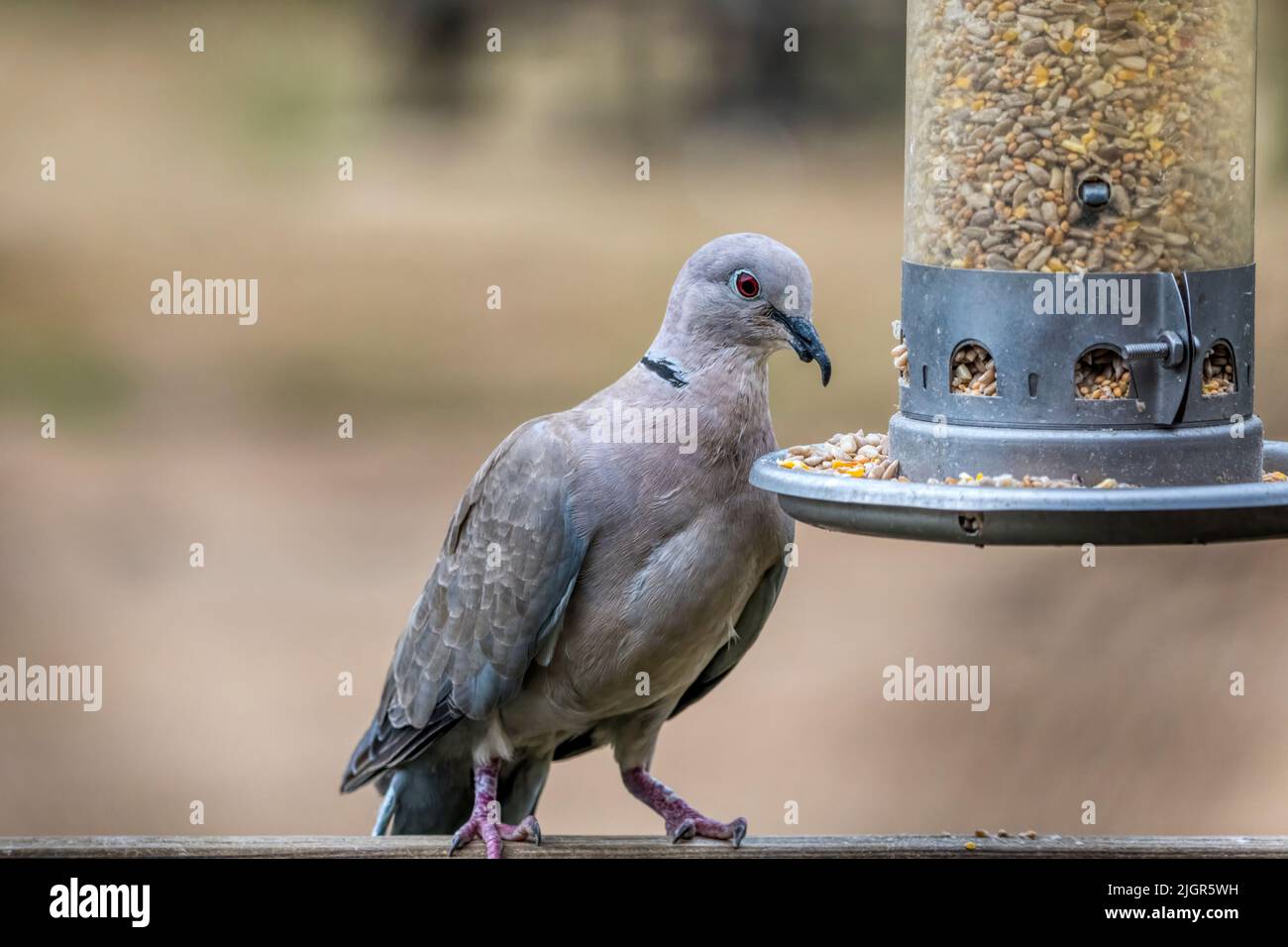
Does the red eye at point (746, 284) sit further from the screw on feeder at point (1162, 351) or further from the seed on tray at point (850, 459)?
the screw on feeder at point (1162, 351)

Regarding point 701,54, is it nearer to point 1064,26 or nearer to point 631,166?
point 631,166

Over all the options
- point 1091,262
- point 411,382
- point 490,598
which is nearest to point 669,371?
point 490,598

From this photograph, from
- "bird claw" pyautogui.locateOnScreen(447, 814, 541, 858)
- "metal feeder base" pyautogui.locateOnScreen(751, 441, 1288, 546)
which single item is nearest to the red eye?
"metal feeder base" pyautogui.locateOnScreen(751, 441, 1288, 546)

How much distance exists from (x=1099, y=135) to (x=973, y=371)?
24.8 inches

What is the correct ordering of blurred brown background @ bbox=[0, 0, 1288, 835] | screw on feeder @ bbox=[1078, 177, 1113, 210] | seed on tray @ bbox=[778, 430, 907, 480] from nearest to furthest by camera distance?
screw on feeder @ bbox=[1078, 177, 1113, 210], seed on tray @ bbox=[778, 430, 907, 480], blurred brown background @ bbox=[0, 0, 1288, 835]

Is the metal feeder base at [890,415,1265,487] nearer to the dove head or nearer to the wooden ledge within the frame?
the dove head

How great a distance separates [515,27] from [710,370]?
26.3 feet

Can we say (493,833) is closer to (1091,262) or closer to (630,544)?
(630,544)

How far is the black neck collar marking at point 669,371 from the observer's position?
560 cm

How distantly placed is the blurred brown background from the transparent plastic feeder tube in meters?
6.29

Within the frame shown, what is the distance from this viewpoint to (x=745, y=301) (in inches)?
215

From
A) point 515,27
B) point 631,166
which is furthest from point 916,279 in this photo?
point 515,27

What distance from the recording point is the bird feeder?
14.1 feet

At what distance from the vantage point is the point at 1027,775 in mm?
10133
